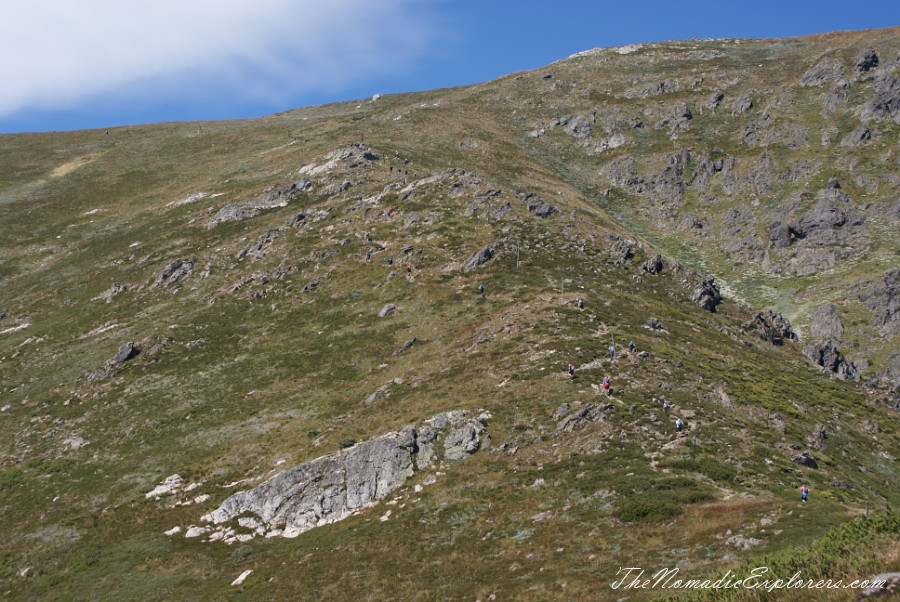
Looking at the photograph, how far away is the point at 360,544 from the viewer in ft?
112

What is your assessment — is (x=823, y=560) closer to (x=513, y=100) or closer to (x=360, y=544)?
(x=360, y=544)

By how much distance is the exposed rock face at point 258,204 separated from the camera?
102325 millimetres

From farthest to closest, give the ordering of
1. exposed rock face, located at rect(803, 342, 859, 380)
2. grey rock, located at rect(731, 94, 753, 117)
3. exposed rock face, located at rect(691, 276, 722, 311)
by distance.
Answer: grey rock, located at rect(731, 94, 753, 117) < exposed rock face, located at rect(691, 276, 722, 311) < exposed rock face, located at rect(803, 342, 859, 380)

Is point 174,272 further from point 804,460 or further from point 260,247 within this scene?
point 804,460

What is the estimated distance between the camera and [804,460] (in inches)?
1435

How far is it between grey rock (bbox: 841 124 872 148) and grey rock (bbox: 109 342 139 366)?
4899 inches

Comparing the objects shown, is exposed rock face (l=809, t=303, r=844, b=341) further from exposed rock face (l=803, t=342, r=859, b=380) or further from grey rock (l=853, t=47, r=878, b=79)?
grey rock (l=853, t=47, r=878, b=79)

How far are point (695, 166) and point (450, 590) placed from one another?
113359 mm

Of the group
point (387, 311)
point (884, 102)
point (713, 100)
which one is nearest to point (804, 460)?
point (387, 311)

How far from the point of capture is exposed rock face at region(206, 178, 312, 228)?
102 meters

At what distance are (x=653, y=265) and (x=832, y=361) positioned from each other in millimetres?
24457

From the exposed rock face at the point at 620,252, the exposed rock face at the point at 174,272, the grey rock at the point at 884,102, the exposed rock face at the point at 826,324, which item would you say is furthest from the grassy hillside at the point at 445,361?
the grey rock at the point at 884,102

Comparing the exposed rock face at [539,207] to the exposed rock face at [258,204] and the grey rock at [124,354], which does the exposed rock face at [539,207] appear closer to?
the exposed rock face at [258,204]

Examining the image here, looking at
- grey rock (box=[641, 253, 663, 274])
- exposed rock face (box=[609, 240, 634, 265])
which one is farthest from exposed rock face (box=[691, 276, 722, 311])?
exposed rock face (box=[609, 240, 634, 265])
